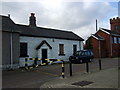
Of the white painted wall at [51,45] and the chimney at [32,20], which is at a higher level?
the chimney at [32,20]

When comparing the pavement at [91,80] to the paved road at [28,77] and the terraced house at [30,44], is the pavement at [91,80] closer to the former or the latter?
the paved road at [28,77]

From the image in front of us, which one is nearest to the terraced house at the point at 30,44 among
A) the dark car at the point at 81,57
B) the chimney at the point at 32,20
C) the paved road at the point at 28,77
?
the chimney at the point at 32,20

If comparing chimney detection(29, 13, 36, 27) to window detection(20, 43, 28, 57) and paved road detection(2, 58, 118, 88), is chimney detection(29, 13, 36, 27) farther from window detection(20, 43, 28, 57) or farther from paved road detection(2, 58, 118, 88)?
paved road detection(2, 58, 118, 88)

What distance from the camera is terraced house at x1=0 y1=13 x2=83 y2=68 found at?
530 inches

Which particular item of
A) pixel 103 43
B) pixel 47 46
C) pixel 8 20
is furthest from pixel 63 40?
pixel 103 43

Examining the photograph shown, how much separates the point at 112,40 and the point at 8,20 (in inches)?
917

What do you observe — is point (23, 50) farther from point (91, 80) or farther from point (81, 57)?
point (91, 80)

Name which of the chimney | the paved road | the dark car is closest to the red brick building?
the dark car

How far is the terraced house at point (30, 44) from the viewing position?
13471mm

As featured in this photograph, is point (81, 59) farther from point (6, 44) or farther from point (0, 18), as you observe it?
point (0, 18)

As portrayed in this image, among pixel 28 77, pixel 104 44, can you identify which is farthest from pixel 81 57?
pixel 104 44

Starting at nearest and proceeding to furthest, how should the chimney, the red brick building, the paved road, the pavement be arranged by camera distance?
the pavement
the paved road
the chimney
the red brick building

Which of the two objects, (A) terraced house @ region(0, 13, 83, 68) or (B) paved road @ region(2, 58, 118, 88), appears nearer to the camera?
(B) paved road @ region(2, 58, 118, 88)

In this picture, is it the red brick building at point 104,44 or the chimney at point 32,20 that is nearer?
the chimney at point 32,20
